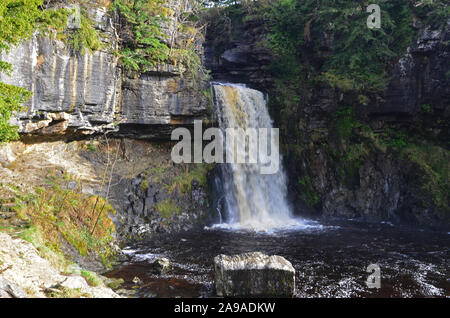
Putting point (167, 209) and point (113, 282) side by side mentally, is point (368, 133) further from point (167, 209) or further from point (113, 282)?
point (113, 282)

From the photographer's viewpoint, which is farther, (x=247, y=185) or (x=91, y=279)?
(x=247, y=185)

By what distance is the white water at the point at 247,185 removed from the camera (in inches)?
641

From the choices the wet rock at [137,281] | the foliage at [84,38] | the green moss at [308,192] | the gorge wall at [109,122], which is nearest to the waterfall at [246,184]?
the green moss at [308,192]

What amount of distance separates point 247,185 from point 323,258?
6.87m

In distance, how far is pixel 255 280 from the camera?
24.2ft

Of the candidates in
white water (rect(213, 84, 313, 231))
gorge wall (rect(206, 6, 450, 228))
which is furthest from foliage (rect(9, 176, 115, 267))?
gorge wall (rect(206, 6, 450, 228))

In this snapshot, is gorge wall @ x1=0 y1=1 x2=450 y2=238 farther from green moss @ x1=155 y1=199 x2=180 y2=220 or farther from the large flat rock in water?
the large flat rock in water

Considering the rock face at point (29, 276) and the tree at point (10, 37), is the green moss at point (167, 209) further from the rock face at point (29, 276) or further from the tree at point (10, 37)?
the tree at point (10, 37)

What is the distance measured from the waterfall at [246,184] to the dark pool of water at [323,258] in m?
2.30

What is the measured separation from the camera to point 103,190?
41.9ft

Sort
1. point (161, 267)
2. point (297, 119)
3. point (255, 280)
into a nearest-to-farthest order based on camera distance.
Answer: point (255, 280)
point (161, 267)
point (297, 119)

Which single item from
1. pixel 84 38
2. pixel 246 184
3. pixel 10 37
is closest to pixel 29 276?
pixel 10 37
